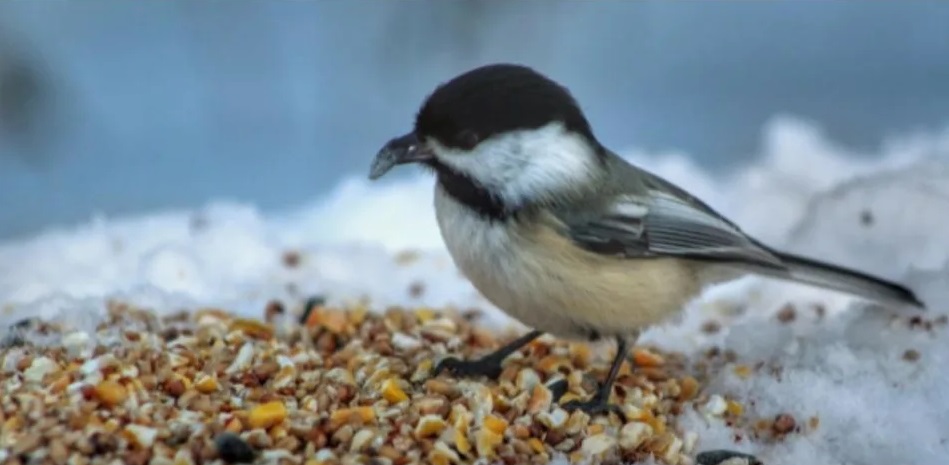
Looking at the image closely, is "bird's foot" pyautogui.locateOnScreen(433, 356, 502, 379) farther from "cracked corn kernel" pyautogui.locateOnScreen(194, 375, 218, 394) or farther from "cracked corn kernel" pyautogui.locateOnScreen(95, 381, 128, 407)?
"cracked corn kernel" pyautogui.locateOnScreen(95, 381, 128, 407)

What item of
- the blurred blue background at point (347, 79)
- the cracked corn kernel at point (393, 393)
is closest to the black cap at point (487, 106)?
the cracked corn kernel at point (393, 393)

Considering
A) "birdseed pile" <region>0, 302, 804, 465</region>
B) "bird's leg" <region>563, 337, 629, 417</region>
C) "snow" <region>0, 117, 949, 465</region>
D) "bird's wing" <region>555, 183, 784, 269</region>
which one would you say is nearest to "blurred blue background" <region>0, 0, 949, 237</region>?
"snow" <region>0, 117, 949, 465</region>

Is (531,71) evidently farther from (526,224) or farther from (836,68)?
(836,68)

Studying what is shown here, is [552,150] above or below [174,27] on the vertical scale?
below

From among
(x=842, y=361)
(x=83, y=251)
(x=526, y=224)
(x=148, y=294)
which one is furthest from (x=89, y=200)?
(x=842, y=361)

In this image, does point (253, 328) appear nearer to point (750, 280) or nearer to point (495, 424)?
point (495, 424)

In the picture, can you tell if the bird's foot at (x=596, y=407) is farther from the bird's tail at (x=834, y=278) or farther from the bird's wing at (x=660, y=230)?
the bird's tail at (x=834, y=278)

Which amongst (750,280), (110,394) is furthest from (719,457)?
(750,280)
